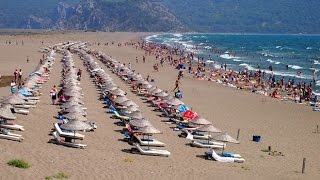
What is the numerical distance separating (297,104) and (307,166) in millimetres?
18236

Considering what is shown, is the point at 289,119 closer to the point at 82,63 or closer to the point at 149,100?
the point at 149,100

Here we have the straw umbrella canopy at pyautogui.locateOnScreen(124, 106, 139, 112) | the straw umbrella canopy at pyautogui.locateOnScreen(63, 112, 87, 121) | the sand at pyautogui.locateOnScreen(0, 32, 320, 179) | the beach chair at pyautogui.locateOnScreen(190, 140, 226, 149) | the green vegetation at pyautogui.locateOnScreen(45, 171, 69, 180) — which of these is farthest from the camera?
the straw umbrella canopy at pyautogui.locateOnScreen(124, 106, 139, 112)

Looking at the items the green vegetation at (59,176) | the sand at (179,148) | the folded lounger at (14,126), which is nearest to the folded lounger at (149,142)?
the sand at (179,148)

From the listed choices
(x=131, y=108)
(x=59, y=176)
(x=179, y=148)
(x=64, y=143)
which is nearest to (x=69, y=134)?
(x=64, y=143)

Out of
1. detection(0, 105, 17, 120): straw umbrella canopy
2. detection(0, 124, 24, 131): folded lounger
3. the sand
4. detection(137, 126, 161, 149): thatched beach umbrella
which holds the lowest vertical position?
the sand

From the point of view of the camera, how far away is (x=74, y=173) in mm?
16984

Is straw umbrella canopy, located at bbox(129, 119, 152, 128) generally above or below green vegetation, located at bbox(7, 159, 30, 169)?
above

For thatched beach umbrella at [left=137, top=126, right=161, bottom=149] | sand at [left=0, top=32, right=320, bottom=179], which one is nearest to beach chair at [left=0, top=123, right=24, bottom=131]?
sand at [left=0, top=32, right=320, bottom=179]

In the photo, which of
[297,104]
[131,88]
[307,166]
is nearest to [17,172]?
[307,166]

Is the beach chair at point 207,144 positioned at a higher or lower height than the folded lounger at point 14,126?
lower

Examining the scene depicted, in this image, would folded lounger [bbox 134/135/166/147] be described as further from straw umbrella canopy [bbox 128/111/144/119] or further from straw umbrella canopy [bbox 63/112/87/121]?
straw umbrella canopy [bbox 63/112/87/121]

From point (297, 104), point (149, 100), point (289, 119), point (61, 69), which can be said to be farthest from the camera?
point (61, 69)

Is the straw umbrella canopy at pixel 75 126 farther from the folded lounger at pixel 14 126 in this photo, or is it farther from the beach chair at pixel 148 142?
the folded lounger at pixel 14 126

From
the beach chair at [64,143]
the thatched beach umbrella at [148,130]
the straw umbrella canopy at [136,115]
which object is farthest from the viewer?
the straw umbrella canopy at [136,115]
